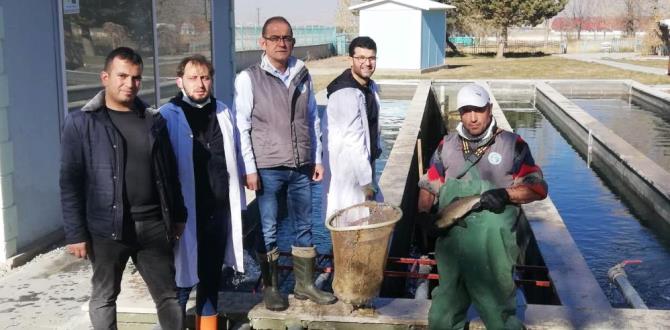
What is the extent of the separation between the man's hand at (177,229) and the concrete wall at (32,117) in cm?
255

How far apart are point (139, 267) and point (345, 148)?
1.76 m

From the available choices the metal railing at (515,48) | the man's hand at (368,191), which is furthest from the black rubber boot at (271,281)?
the metal railing at (515,48)

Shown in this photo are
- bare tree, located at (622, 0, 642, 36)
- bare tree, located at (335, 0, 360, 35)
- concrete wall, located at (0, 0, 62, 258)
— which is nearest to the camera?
concrete wall, located at (0, 0, 62, 258)

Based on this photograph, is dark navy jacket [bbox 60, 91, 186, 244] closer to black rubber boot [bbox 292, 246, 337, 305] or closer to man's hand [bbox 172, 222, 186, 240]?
man's hand [bbox 172, 222, 186, 240]

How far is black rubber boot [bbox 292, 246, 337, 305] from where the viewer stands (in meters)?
4.24

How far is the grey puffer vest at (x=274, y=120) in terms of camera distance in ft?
13.8

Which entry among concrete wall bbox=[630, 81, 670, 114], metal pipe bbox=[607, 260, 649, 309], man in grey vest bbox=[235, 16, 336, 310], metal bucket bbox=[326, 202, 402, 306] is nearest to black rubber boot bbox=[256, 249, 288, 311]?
man in grey vest bbox=[235, 16, 336, 310]

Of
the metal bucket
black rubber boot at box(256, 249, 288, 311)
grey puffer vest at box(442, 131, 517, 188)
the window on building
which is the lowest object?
black rubber boot at box(256, 249, 288, 311)

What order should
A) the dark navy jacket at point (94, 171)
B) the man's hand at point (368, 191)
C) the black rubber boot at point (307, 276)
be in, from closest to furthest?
the dark navy jacket at point (94, 171) → the black rubber boot at point (307, 276) → the man's hand at point (368, 191)

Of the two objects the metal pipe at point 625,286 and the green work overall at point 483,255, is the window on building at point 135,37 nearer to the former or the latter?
the green work overall at point 483,255

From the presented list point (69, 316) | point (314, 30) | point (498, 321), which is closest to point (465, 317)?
point (498, 321)

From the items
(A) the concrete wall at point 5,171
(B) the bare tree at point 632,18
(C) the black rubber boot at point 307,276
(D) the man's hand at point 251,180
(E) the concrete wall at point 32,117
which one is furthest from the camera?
(B) the bare tree at point 632,18

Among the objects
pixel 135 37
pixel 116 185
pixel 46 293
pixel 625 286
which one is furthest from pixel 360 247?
pixel 135 37

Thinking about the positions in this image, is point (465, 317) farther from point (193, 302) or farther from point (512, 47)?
point (512, 47)
